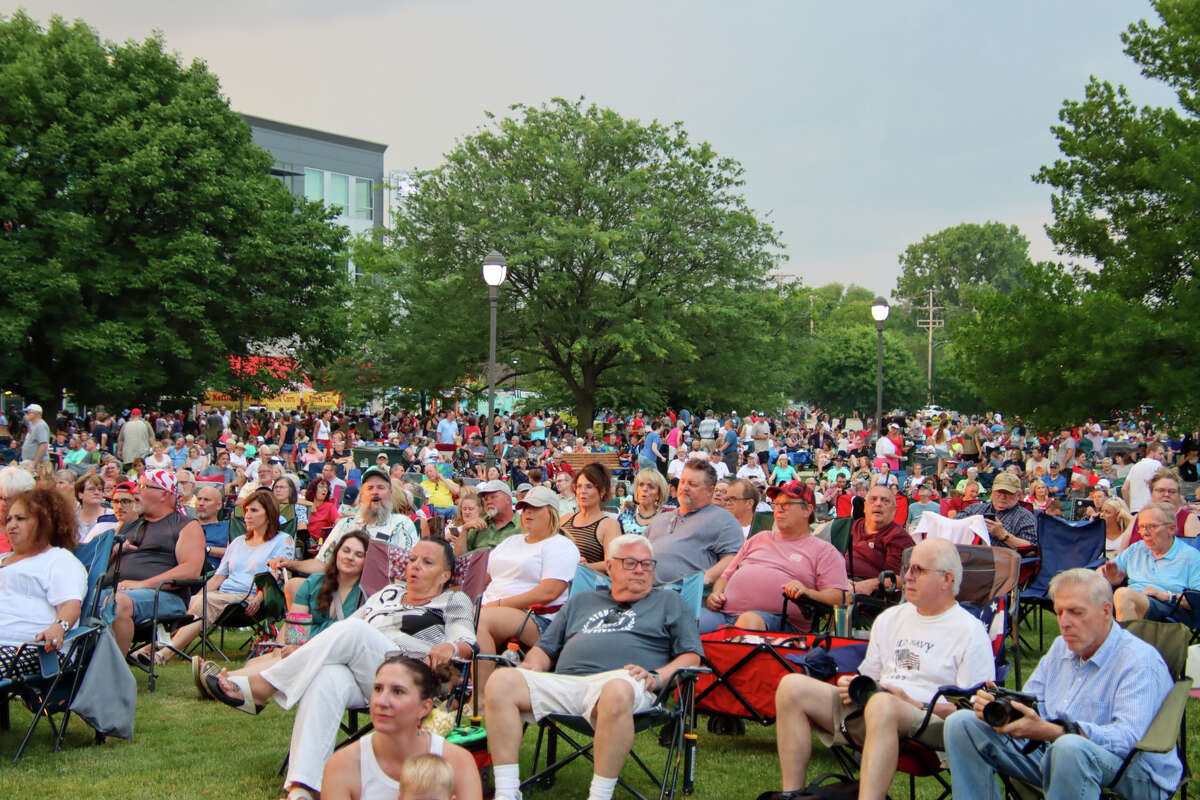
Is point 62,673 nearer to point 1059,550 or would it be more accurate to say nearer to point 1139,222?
point 1059,550

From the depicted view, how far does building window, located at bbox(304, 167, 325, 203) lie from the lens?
5703 cm

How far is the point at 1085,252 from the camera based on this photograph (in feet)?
67.1

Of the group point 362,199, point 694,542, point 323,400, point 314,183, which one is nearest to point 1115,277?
point 694,542

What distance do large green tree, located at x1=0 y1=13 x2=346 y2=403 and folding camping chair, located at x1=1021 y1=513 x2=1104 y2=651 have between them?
889 inches

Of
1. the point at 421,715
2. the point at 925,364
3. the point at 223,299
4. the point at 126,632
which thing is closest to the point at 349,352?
the point at 223,299

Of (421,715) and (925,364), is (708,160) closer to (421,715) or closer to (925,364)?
(421,715)

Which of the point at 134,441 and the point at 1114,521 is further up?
the point at 134,441

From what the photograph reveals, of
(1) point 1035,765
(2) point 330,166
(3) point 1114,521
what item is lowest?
(1) point 1035,765

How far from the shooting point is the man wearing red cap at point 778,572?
6.13m

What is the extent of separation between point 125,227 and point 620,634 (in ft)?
85.3

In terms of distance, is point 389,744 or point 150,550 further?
point 150,550

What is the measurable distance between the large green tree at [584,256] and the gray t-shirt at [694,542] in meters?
24.6

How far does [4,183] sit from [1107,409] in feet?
77.7

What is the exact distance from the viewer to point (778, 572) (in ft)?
20.3
